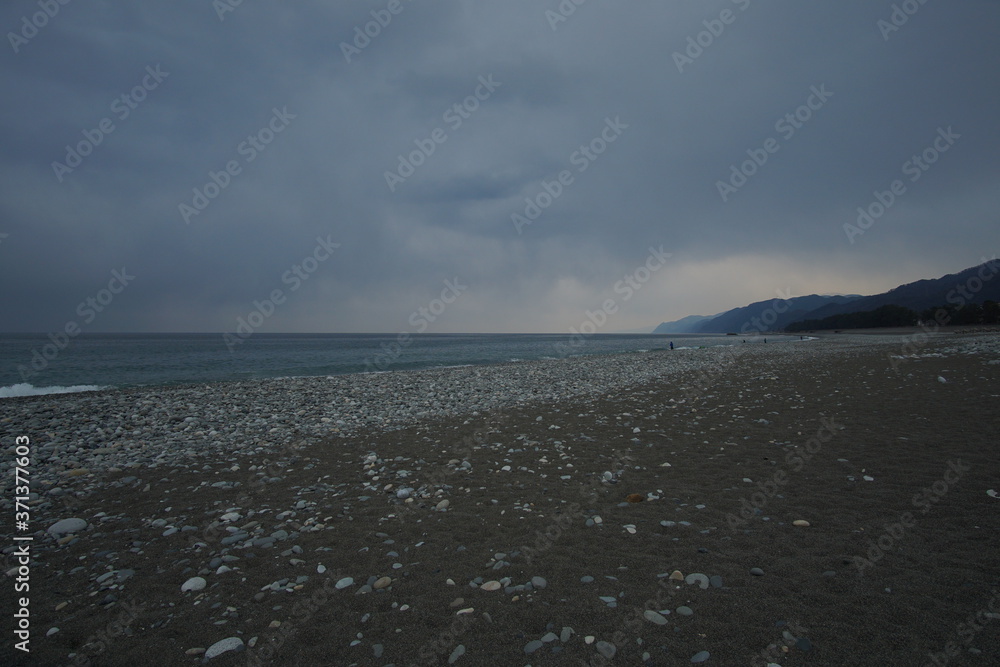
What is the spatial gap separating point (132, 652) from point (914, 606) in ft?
28.5

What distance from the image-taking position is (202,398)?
882 inches

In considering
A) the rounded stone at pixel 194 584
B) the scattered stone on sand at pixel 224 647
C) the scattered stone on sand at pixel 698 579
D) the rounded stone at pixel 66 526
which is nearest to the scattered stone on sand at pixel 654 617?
the scattered stone on sand at pixel 698 579

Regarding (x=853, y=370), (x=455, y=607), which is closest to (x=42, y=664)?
(x=455, y=607)

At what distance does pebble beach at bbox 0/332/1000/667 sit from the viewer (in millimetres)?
4465
